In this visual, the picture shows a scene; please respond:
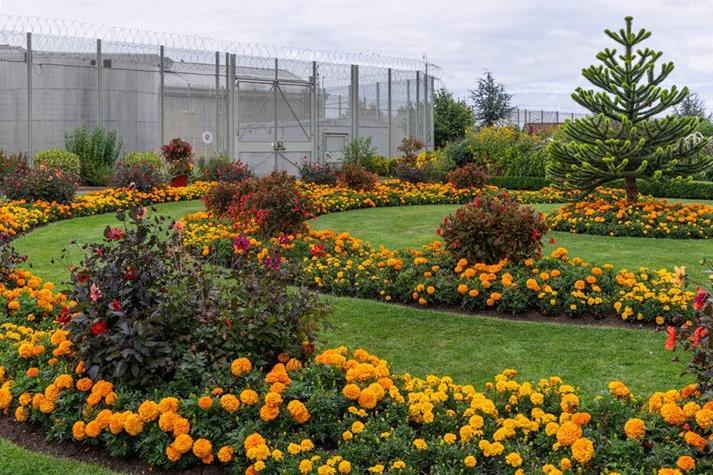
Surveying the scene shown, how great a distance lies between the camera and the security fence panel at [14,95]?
2100 cm

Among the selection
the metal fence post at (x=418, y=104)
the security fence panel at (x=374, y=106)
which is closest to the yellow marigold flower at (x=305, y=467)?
the security fence panel at (x=374, y=106)

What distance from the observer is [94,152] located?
67.4 ft

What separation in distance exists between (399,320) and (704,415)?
3.51 m

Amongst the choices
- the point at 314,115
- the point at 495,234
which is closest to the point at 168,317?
the point at 495,234

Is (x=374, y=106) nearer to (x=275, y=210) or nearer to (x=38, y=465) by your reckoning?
(x=275, y=210)

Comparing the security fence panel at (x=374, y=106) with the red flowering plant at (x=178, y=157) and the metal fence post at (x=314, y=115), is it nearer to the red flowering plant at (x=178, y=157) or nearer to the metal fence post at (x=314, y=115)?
the metal fence post at (x=314, y=115)

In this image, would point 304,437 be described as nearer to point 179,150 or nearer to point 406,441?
point 406,441

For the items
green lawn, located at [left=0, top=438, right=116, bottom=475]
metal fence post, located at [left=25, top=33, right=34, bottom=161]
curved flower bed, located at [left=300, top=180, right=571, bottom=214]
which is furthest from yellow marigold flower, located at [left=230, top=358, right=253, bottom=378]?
metal fence post, located at [left=25, top=33, right=34, bottom=161]

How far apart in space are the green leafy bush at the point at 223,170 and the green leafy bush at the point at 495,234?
985 centimetres

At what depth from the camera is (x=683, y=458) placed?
3.20 m

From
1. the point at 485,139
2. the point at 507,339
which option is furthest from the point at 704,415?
the point at 485,139

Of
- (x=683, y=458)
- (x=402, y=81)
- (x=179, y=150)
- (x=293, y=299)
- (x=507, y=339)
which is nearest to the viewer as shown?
(x=683, y=458)

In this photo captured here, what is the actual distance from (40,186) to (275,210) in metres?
6.23

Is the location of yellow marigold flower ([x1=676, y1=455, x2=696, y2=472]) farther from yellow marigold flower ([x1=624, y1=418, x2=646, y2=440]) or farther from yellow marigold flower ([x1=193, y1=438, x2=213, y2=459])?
yellow marigold flower ([x1=193, y1=438, x2=213, y2=459])
